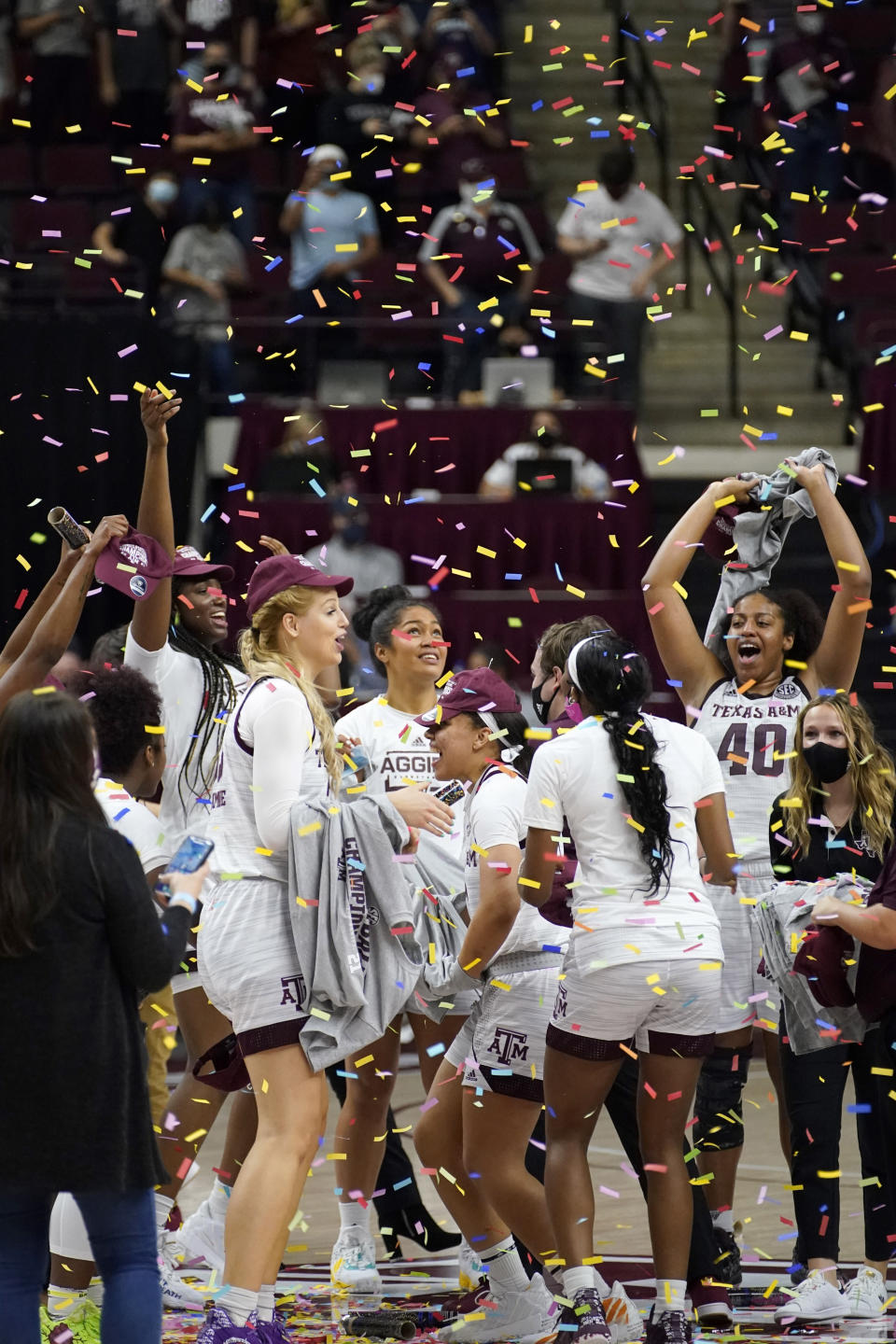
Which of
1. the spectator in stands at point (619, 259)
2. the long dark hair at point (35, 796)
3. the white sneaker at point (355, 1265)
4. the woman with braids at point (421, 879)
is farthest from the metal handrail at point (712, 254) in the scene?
the long dark hair at point (35, 796)

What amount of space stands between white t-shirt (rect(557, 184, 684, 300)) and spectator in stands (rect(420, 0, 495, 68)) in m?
1.92

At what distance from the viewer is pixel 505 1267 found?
4691 millimetres

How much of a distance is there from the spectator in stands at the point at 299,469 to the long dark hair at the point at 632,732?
6.10m

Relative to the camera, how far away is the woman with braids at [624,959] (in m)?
4.32

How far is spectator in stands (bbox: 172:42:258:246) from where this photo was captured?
40.5 ft

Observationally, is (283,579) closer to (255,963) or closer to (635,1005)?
(255,963)

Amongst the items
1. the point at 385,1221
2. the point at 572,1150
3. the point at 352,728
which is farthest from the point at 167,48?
the point at 572,1150

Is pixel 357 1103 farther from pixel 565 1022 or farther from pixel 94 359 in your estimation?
pixel 94 359

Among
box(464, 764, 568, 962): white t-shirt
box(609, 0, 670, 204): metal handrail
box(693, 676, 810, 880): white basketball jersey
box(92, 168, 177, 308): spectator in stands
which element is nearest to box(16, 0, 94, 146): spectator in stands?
box(92, 168, 177, 308): spectator in stands

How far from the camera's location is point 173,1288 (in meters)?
4.96

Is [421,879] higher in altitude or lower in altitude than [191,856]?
lower

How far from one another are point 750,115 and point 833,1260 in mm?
10647

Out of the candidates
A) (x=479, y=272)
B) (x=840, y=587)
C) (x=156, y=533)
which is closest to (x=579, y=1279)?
(x=840, y=587)

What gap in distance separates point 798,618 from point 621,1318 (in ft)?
6.46
